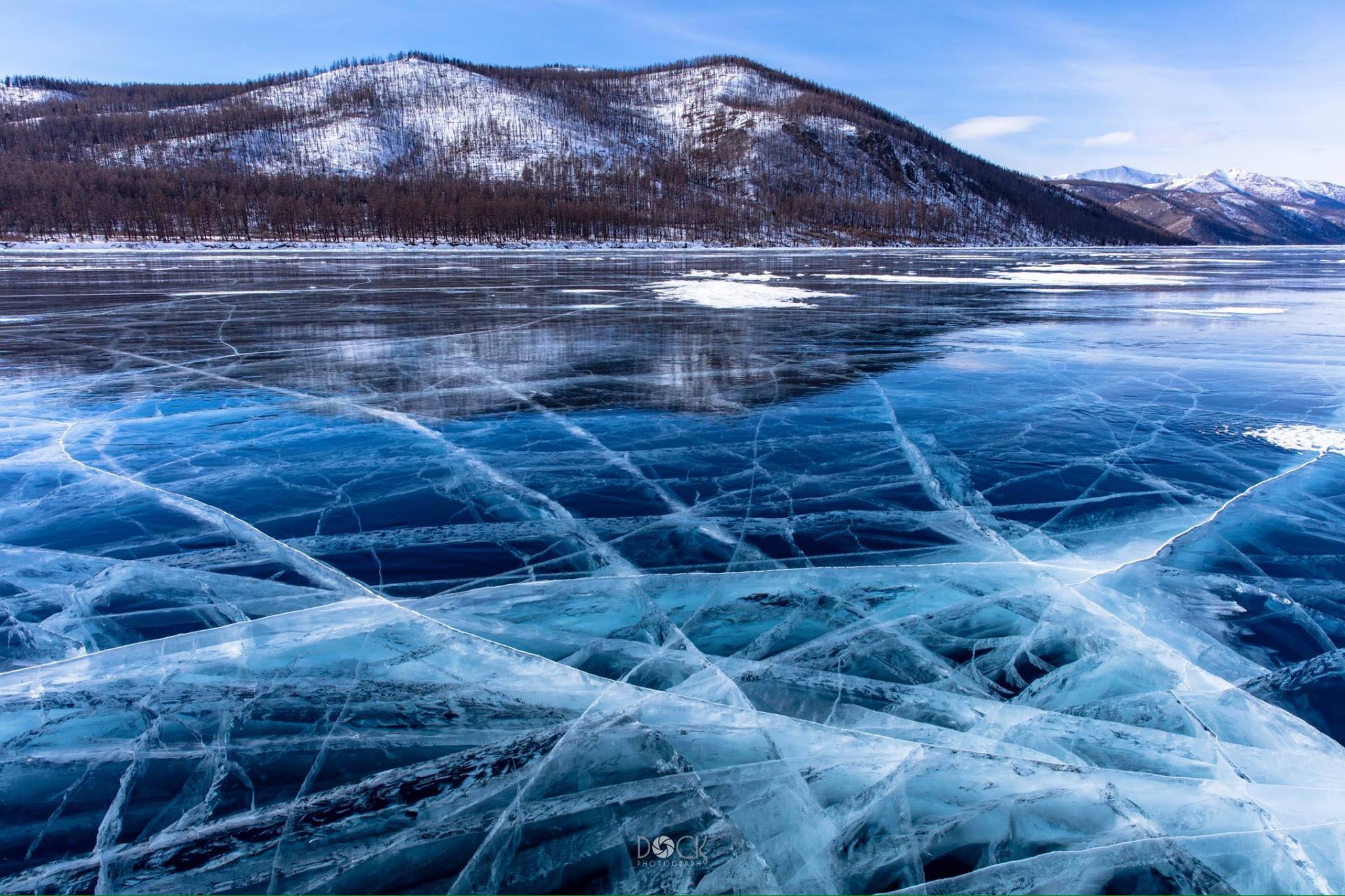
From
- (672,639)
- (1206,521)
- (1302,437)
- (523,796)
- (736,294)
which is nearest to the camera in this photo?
(523,796)

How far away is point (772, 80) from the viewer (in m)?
176

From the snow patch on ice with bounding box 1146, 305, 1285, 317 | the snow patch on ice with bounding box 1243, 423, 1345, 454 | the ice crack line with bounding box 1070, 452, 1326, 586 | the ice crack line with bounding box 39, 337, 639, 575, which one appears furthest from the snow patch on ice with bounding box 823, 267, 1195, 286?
the ice crack line with bounding box 39, 337, 639, 575

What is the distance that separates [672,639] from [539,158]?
457 feet

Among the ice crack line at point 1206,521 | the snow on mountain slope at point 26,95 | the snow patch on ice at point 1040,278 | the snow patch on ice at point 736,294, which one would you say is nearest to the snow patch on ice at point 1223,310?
the snow patch on ice at point 736,294

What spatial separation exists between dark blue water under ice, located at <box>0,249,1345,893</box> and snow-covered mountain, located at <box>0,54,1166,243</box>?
8537 centimetres

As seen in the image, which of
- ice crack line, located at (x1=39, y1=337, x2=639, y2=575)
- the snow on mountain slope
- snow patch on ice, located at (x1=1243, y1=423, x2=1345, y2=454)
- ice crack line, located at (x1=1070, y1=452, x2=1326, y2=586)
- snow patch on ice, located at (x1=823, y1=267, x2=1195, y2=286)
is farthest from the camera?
the snow on mountain slope

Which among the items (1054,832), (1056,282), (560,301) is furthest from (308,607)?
(1056,282)

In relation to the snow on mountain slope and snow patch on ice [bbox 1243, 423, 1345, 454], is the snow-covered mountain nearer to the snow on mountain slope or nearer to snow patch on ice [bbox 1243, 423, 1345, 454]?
the snow on mountain slope

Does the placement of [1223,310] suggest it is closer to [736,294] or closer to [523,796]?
[736,294]

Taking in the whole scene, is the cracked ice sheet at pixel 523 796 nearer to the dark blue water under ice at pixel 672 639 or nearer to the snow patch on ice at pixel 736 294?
the dark blue water under ice at pixel 672 639

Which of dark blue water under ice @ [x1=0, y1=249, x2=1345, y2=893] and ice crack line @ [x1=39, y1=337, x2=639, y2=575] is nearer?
dark blue water under ice @ [x1=0, y1=249, x2=1345, y2=893]

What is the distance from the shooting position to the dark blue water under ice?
1.89 metres

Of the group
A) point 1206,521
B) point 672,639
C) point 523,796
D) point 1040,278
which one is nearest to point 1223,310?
point 1040,278

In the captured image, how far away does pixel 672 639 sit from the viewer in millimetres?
2875
